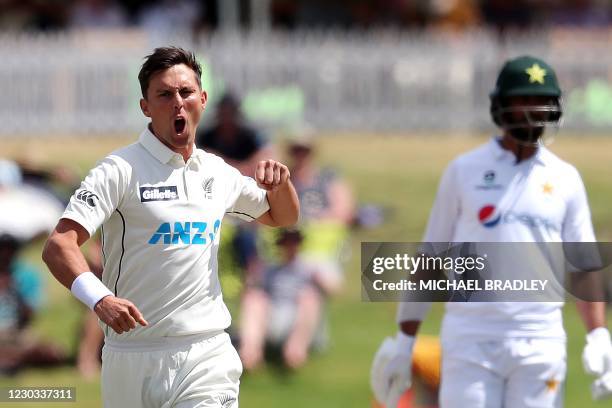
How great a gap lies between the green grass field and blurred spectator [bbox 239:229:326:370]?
0.66 ft

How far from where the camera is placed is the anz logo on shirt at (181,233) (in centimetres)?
509

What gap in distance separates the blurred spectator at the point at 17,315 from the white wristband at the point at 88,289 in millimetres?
6239

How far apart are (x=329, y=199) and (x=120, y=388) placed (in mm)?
7578

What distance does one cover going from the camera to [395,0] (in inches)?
936

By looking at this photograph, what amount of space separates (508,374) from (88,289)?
2.09m

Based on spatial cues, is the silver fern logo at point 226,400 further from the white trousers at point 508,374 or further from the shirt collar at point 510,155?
the shirt collar at point 510,155

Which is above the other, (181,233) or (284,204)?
(284,204)

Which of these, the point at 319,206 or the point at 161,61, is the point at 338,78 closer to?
the point at 319,206

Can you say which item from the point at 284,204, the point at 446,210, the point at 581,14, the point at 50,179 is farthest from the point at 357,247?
the point at 581,14

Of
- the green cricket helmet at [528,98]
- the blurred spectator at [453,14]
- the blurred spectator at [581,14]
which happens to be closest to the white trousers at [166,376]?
the green cricket helmet at [528,98]

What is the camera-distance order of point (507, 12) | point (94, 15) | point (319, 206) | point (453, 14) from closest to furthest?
1. point (319, 206)
2. point (94, 15)
3. point (453, 14)
4. point (507, 12)

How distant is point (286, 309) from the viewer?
1141 cm

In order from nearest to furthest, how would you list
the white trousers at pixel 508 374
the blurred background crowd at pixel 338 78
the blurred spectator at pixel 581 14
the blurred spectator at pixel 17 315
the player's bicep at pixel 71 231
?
the player's bicep at pixel 71 231
the white trousers at pixel 508 374
the blurred spectator at pixel 17 315
the blurred background crowd at pixel 338 78
the blurred spectator at pixel 581 14

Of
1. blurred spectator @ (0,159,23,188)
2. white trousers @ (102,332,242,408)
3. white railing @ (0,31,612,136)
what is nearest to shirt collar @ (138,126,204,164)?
white trousers @ (102,332,242,408)
